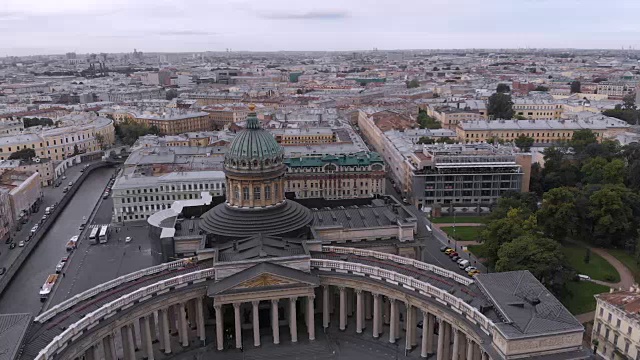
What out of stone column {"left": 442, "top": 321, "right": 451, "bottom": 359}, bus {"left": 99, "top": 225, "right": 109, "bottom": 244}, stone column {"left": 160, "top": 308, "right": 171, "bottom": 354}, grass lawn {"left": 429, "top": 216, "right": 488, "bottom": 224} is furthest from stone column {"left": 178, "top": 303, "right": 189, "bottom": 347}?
grass lawn {"left": 429, "top": 216, "right": 488, "bottom": 224}

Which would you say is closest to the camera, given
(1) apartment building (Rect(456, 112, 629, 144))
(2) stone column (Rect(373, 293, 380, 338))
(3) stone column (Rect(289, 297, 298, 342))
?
(3) stone column (Rect(289, 297, 298, 342))

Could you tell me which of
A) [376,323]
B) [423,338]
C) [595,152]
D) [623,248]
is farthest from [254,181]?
[595,152]

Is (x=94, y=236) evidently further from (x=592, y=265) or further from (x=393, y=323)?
(x=592, y=265)

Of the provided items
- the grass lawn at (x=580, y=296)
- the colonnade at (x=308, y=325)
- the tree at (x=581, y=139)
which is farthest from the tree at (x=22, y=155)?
the tree at (x=581, y=139)

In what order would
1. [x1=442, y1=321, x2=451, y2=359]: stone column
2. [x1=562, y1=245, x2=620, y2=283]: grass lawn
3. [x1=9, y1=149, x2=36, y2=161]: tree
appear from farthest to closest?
[x1=9, y1=149, x2=36, y2=161]: tree < [x1=562, y1=245, x2=620, y2=283]: grass lawn < [x1=442, y1=321, x2=451, y2=359]: stone column

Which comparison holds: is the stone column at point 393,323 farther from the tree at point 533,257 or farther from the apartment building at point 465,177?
the apartment building at point 465,177

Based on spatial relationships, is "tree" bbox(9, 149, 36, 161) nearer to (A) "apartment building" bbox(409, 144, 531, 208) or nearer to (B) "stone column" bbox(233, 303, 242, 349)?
(A) "apartment building" bbox(409, 144, 531, 208)
